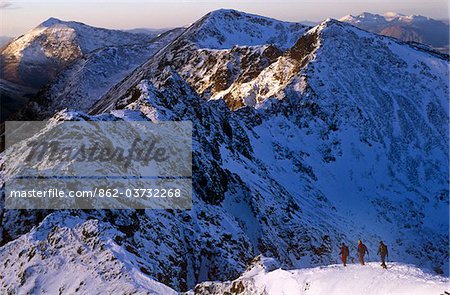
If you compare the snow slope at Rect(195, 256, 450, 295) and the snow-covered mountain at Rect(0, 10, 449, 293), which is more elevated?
the snow slope at Rect(195, 256, 450, 295)

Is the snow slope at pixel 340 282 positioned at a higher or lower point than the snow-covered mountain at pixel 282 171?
higher

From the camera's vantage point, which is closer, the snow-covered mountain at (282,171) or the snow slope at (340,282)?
the snow slope at (340,282)

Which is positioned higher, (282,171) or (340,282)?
(340,282)

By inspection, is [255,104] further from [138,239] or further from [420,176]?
[138,239]

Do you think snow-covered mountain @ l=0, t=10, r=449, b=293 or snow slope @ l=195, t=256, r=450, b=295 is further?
snow-covered mountain @ l=0, t=10, r=449, b=293

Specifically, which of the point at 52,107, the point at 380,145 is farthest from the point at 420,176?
the point at 52,107
